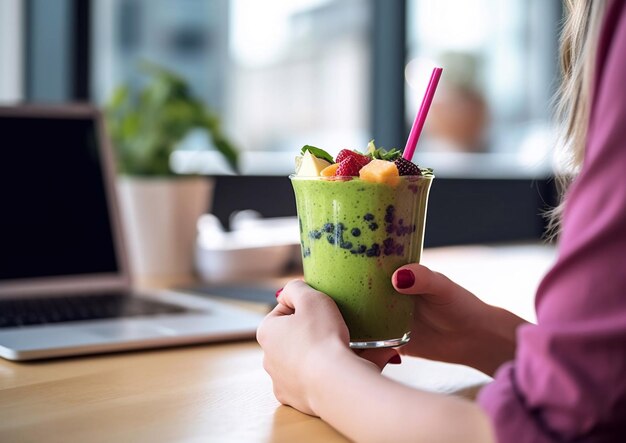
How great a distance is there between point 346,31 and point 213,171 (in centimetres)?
113

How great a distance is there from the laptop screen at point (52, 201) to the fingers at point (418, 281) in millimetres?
834

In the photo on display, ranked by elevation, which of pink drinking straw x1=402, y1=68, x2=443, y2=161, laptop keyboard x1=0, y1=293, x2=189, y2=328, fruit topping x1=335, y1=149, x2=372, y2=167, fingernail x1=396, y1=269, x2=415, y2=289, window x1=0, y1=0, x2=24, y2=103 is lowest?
laptop keyboard x1=0, y1=293, x2=189, y2=328

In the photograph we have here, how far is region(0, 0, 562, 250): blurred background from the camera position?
2148mm

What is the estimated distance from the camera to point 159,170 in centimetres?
183

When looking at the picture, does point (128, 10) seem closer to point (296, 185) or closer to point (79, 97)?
point (79, 97)

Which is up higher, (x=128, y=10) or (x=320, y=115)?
(x=128, y=10)

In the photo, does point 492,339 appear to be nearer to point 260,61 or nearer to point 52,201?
point 52,201

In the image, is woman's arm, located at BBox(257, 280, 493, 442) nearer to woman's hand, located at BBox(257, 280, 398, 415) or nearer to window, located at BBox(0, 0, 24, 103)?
woman's hand, located at BBox(257, 280, 398, 415)

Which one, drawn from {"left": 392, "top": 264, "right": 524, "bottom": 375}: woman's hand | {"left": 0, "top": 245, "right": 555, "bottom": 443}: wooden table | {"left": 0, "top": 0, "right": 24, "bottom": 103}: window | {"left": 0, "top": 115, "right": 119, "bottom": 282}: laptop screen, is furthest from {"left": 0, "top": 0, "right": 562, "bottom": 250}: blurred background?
{"left": 392, "top": 264, "right": 524, "bottom": 375}: woman's hand

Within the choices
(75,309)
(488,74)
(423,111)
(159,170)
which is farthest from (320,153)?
(488,74)

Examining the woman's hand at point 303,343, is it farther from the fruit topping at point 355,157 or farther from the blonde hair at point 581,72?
the blonde hair at point 581,72

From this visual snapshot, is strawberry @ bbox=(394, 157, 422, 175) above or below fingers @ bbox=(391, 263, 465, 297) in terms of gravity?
above

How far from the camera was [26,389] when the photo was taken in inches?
34.8

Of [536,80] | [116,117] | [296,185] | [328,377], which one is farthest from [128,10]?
[536,80]
